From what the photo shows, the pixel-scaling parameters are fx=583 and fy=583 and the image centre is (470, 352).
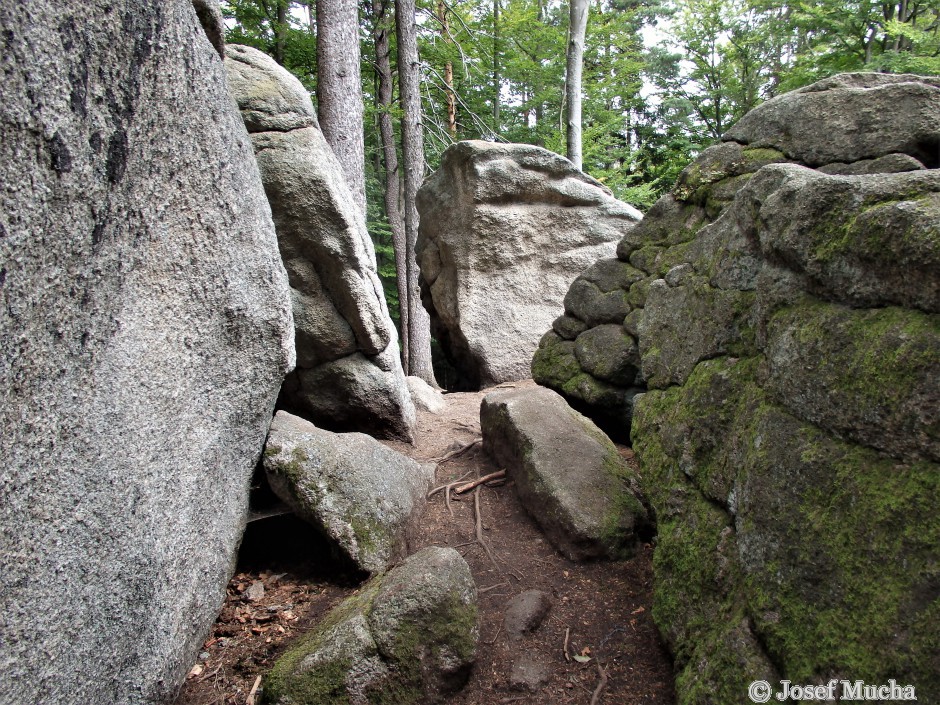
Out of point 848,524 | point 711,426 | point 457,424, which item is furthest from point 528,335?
point 848,524

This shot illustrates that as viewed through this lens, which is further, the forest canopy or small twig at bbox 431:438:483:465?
the forest canopy

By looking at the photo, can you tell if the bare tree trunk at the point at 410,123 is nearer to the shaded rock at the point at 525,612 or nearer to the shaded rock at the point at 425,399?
the shaded rock at the point at 425,399

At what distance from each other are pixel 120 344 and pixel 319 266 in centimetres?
247

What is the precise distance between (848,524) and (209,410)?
2551 mm

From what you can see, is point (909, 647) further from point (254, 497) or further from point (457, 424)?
point (457, 424)

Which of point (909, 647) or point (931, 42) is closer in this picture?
point (909, 647)

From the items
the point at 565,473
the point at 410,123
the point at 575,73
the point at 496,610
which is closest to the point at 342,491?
the point at 496,610

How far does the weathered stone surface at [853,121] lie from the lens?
3.09 m

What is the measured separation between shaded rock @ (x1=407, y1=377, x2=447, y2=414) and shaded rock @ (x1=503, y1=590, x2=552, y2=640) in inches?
127

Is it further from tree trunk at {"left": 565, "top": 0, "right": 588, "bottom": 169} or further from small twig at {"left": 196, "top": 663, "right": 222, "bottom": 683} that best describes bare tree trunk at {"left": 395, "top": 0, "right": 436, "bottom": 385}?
small twig at {"left": 196, "top": 663, "right": 222, "bottom": 683}

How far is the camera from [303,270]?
457 cm

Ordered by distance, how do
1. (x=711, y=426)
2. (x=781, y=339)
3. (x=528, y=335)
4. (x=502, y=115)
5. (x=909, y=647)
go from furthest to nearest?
1. (x=502, y=115)
2. (x=528, y=335)
3. (x=711, y=426)
4. (x=781, y=339)
5. (x=909, y=647)

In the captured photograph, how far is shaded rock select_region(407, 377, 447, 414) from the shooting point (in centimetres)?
616

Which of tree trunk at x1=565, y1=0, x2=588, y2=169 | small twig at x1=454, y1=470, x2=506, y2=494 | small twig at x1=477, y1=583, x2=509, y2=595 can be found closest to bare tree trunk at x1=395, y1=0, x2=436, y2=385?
tree trunk at x1=565, y1=0, x2=588, y2=169
